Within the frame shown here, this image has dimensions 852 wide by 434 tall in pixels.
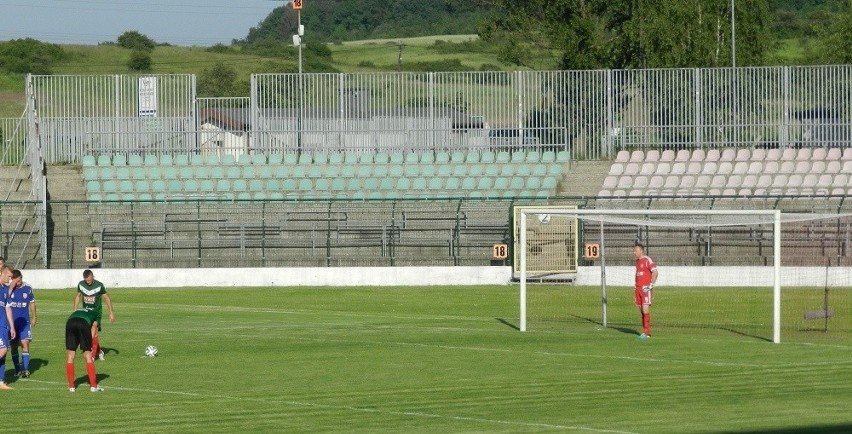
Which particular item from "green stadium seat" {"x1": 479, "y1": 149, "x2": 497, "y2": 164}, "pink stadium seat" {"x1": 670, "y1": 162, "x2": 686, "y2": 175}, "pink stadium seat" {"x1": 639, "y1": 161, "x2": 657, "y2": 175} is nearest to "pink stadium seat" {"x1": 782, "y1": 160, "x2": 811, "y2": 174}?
"pink stadium seat" {"x1": 670, "y1": 162, "x2": 686, "y2": 175}

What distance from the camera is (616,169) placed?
145 feet

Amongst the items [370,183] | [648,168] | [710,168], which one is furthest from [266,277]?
[710,168]

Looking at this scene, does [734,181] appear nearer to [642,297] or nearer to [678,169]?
[678,169]

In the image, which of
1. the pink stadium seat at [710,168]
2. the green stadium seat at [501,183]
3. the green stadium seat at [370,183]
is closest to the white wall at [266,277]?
the green stadium seat at [370,183]

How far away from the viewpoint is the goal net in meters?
26.7

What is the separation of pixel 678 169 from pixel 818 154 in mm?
4392

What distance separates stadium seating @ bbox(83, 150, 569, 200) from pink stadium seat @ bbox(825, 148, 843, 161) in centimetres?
828

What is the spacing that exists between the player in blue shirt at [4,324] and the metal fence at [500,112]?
2554 cm

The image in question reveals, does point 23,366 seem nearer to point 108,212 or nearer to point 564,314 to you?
point 564,314

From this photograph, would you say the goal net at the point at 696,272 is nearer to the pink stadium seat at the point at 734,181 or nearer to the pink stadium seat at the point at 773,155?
the pink stadium seat at the point at 734,181

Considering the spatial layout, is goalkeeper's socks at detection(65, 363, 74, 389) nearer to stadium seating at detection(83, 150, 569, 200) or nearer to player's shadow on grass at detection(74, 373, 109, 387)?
player's shadow on grass at detection(74, 373, 109, 387)

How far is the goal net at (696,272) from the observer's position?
26672mm

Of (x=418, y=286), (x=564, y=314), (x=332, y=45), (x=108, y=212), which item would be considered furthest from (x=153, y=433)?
(x=332, y=45)

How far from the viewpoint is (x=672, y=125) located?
46375 millimetres
